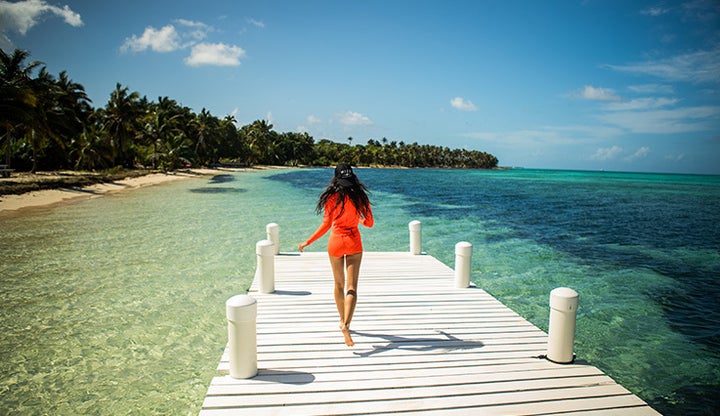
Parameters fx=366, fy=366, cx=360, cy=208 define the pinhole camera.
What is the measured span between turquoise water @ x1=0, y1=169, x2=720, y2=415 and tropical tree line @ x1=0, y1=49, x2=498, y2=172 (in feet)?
51.8

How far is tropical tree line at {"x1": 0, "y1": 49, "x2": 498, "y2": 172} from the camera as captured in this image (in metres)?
31.4

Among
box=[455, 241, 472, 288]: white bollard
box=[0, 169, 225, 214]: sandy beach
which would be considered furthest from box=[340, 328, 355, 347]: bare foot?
box=[0, 169, 225, 214]: sandy beach

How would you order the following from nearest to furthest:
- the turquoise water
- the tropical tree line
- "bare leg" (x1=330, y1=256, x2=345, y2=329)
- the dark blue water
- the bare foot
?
1. "bare leg" (x1=330, y1=256, x2=345, y2=329)
2. the bare foot
3. the turquoise water
4. the dark blue water
5. the tropical tree line

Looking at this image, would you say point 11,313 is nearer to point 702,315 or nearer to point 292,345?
point 292,345

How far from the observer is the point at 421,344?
183 inches

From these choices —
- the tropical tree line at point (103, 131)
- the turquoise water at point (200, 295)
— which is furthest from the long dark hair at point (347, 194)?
the tropical tree line at point (103, 131)

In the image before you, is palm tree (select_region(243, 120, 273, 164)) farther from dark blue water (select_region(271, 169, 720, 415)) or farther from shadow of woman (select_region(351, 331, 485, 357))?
shadow of woman (select_region(351, 331, 485, 357))

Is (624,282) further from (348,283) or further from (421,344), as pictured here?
(348,283)

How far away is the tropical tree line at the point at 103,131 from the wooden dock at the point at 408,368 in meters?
33.5

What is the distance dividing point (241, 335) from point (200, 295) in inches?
222

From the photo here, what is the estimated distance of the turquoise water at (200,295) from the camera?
5232 mm

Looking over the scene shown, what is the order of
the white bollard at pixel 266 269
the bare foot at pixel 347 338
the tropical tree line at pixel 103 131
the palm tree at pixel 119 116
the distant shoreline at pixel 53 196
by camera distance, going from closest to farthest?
1. the bare foot at pixel 347 338
2. the white bollard at pixel 266 269
3. the distant shoreline at pixel 53 196
4. the tropical tree line at pixel 103 131
5. the palm tree at pixel 119 116

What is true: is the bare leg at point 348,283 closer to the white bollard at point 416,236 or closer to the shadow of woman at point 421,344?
the shadow of woman at point 421,344

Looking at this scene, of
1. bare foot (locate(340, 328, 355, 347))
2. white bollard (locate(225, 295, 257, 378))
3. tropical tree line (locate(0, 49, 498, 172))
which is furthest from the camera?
tropical tree line (locate(0, 49, 498, 172))
